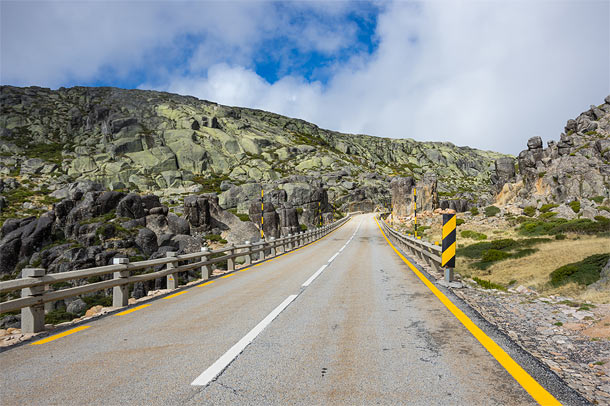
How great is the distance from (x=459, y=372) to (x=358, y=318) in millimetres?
2570

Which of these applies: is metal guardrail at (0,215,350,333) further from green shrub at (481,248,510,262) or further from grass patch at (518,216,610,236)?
grass patch at (518,216,610,236)

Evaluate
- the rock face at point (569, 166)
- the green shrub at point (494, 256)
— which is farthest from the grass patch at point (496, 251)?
the rock face at point (569, 166)

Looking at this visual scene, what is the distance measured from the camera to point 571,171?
52.9m

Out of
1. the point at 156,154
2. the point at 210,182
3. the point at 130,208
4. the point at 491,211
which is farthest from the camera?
the point at 156,154

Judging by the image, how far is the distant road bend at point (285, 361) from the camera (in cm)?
317

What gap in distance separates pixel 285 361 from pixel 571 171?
6391 cm

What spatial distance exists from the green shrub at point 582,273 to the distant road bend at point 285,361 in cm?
627

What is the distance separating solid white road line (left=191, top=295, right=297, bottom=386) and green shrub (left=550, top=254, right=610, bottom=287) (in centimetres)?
965

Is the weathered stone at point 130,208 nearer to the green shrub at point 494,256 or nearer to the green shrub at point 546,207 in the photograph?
the green shrub at point 494,256

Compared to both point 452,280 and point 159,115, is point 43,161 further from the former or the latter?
point 452,280

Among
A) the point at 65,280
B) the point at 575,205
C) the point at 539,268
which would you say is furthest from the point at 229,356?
the point at 575,205

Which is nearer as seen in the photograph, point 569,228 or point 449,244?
point 449,244

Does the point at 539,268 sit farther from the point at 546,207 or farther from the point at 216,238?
the point at 546,207

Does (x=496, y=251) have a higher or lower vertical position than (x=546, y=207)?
lower
